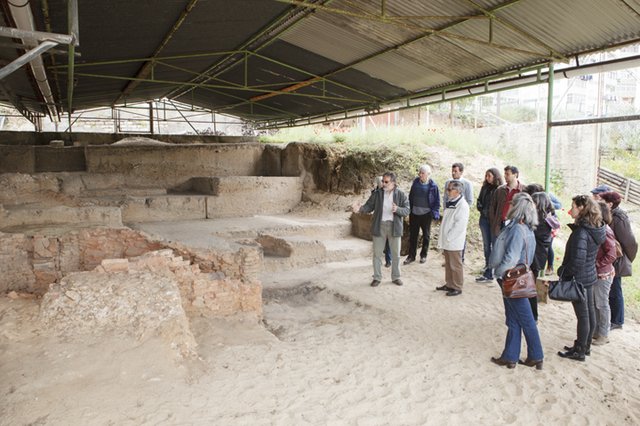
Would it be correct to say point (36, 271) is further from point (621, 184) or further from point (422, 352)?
point (621, 184)

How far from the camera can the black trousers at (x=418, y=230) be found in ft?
26.8

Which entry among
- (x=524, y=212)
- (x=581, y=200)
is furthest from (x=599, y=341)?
(x=524, y=212)

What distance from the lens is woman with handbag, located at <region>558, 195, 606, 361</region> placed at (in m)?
4.22

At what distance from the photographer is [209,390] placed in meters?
3.82

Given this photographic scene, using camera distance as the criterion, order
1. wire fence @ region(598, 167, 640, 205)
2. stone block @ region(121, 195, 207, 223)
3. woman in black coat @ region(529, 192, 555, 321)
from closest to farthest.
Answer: woman in black coat @ region(529, 192, 555, 321) < stone block @ region(121, 195, 207, 223) < wire fence @ region(598, 167, 640, 205)

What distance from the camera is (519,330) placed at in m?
4.36

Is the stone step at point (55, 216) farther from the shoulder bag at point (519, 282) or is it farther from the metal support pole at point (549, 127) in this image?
the metal support pole at point (549, 127)

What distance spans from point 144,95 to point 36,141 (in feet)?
11.0

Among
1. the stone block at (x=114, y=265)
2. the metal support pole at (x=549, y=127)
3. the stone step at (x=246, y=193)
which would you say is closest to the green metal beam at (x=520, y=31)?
the metal support pole at (x=549, y=127)

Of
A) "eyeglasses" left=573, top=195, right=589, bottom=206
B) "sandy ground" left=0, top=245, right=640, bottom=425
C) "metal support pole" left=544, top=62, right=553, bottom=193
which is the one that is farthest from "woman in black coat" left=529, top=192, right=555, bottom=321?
"metal support pole" left=544, top=62, right=553, bottom=193

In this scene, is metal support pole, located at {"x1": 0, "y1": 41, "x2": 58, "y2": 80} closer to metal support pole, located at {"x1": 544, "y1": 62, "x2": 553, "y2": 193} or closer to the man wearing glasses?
the man wearing glasses

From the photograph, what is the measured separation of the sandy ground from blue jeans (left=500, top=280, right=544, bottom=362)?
0.18 m

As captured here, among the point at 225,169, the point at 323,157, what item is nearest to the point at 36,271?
the point at 225,169

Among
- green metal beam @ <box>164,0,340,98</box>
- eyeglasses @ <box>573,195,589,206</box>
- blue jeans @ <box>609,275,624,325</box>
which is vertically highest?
green metal beam @ <box>164,0,340,98</box>
